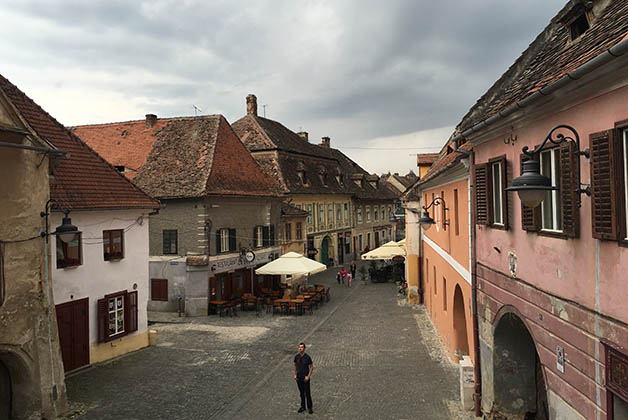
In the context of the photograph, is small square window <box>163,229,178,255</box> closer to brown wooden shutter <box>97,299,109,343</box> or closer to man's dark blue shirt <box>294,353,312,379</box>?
brown wooden shutter <box>97,299,109,343</box>

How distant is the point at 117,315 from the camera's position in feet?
54.2

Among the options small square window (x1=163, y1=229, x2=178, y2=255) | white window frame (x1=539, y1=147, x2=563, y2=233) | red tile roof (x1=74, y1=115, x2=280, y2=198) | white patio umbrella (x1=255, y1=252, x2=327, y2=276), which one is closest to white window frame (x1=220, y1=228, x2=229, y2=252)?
red tile roof (x1=74, y1=115, x2=280, y2=198)

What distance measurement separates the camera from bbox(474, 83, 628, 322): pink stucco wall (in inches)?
193

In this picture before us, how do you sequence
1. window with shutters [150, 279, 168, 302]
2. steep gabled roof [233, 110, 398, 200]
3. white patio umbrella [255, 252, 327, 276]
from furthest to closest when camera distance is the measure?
steep gabled roof [233, 110, 398, 200]
window with shutters [150, 279, 168, 302]
white patio umbrella [255, 252, 327, 276]

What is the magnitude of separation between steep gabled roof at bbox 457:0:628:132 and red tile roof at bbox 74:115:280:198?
1697cm

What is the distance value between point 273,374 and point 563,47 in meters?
11.2

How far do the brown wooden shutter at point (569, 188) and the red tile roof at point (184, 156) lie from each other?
63.2 ft

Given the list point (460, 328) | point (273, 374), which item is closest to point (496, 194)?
point (460, 328)

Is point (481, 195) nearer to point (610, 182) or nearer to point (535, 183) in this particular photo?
point (535, 183)

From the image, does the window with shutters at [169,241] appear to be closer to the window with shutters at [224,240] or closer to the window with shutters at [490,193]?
the window with shutters at [224,240]

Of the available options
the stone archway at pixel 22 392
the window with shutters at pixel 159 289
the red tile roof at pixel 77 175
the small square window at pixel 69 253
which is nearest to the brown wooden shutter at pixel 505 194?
the stone archway at pixel 22 392

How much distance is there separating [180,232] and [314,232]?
60.2ft

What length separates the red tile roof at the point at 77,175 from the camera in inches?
587

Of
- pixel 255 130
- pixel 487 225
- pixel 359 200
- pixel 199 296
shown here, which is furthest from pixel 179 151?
pixel 359 200
